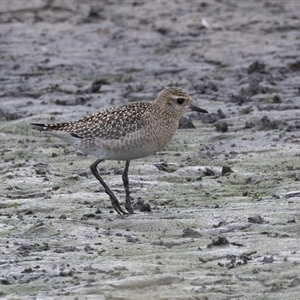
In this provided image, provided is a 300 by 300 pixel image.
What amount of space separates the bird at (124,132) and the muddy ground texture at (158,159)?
0.44m

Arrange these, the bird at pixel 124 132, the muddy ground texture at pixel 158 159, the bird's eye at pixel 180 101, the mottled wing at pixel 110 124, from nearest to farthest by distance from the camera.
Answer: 1. the muddy ground texture at pixel 158 159
2. the bird at pixel 124 132
3. the mottled wing at pixel 110 124
4. the bird's eye at pixel 180 101

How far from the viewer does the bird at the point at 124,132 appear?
30.3 ft

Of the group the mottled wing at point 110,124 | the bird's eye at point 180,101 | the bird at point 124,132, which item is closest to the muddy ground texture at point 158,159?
the bird at point 124,132

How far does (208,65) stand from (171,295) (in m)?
11.1

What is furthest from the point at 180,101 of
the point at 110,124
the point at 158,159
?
the point at 158,159

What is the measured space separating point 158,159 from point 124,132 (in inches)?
77.9

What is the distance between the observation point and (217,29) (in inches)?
768

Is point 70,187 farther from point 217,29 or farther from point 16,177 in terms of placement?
point 217,29

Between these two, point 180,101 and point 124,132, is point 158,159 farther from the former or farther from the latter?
point 124,132

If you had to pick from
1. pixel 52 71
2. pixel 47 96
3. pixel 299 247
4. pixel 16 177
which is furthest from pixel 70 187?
pixel 52 71

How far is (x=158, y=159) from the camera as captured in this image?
36.8ft

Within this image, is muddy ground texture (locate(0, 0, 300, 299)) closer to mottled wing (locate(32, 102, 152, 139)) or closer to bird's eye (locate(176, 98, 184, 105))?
mottled wing (locate(32, 102, 152, 139))

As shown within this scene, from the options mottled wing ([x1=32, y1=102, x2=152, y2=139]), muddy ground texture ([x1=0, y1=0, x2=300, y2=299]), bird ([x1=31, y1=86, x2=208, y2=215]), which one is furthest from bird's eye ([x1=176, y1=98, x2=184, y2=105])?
muddy ground texture ([x1=0, y1=0, x2=300, y2=299])

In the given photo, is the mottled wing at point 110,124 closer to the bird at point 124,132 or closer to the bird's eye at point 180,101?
the bird at point 124,132
